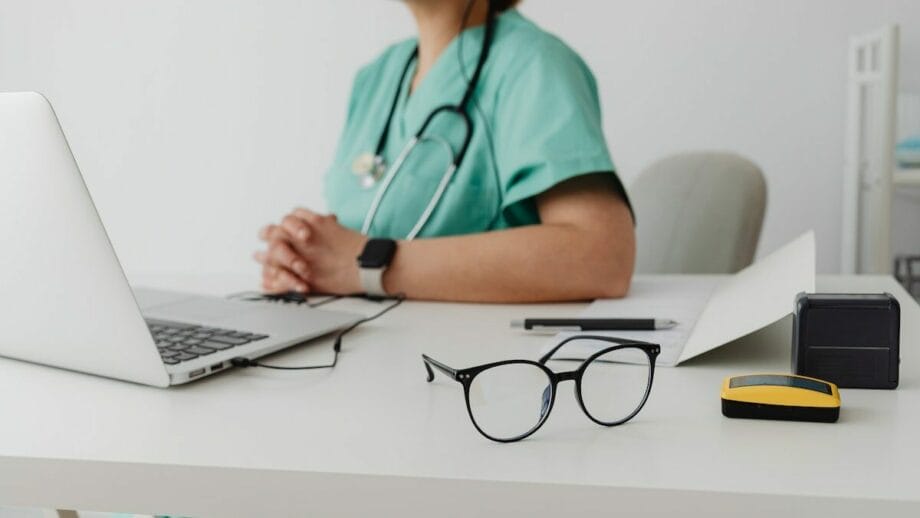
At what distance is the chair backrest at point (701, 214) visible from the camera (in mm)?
1426

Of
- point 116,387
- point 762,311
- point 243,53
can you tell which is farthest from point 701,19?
point 116,387

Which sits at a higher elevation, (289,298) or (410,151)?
(410,151)

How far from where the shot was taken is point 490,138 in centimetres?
114

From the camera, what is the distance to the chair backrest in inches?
56.1

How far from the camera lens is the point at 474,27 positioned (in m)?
1.22

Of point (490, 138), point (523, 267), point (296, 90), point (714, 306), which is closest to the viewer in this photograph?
point (714, 306)

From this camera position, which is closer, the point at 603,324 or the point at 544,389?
the point at 544,389

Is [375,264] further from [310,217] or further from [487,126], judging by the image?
[487,126]

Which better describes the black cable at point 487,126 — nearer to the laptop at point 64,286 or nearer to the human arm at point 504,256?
the human arm at point 504,256

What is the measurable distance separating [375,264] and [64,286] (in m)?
0.44

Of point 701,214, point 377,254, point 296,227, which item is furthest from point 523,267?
point 701,214

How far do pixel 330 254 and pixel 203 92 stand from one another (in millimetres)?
2045

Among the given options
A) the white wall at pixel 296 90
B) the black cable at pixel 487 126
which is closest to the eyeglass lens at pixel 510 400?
the black cable at pixel 487 126

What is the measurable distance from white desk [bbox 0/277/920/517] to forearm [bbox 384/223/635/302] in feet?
1.09
